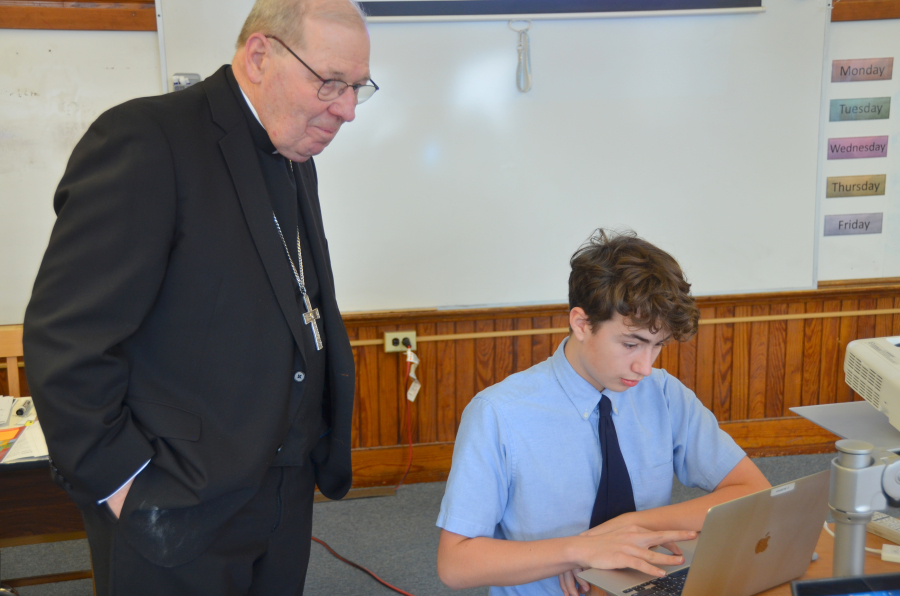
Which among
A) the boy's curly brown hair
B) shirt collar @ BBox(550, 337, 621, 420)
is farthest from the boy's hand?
the boy's curly brown hair

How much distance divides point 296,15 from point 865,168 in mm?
3164

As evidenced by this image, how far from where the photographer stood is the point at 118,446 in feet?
3.52

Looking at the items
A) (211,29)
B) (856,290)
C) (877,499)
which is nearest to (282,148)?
(877,499)

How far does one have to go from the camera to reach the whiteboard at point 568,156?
305 centimetres

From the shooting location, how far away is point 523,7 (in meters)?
3.04

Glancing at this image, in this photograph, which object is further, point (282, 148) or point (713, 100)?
point (713, 100)

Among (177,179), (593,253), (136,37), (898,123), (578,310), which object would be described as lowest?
(578,310)

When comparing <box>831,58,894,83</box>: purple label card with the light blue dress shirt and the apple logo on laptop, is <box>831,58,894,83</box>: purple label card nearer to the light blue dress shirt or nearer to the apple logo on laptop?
the light blue dress shirt

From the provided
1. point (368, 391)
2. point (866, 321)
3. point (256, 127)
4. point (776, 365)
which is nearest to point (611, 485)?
point (256, 127)

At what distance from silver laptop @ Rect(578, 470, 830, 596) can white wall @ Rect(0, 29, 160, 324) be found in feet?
8.65

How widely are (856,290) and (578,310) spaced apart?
2680 millimetres

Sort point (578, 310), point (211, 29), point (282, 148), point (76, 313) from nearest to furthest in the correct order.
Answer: point (76, 313), point (282, 148), point (578, 310), point (211, 29)

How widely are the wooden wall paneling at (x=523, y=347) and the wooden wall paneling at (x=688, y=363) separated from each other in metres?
0.75

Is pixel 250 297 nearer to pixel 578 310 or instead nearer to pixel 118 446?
pixel 118 446
